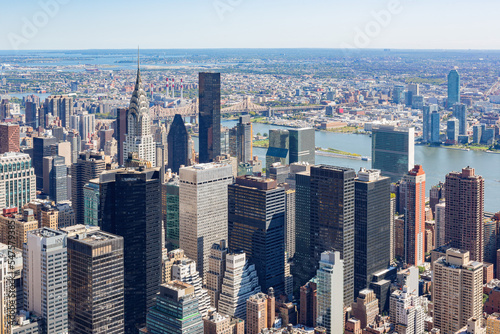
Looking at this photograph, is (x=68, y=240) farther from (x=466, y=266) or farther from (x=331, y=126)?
(x=331, y=126)

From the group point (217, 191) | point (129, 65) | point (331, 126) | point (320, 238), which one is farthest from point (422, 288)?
point (129, 65)

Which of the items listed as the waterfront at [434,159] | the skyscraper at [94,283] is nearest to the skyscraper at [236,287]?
the skyscraper at [94,283]

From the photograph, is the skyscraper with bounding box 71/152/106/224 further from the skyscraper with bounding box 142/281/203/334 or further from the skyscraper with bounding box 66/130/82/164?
the skyscraper with bounding box 142/281/203/334

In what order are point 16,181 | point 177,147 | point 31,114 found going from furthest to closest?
point 31,114 → point 177,147 → point 16,181

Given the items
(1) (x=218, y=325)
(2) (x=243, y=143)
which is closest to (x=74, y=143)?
(2) (x=243, y=143)

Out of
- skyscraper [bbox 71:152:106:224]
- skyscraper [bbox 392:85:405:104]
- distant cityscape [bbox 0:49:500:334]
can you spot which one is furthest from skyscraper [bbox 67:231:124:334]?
skyscraper [bbox 392:85:405:104]

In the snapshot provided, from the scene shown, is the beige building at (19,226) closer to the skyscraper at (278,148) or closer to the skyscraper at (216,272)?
the skyscraper at (216,272)

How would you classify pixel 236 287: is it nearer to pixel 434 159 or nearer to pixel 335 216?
pixel 335 216
